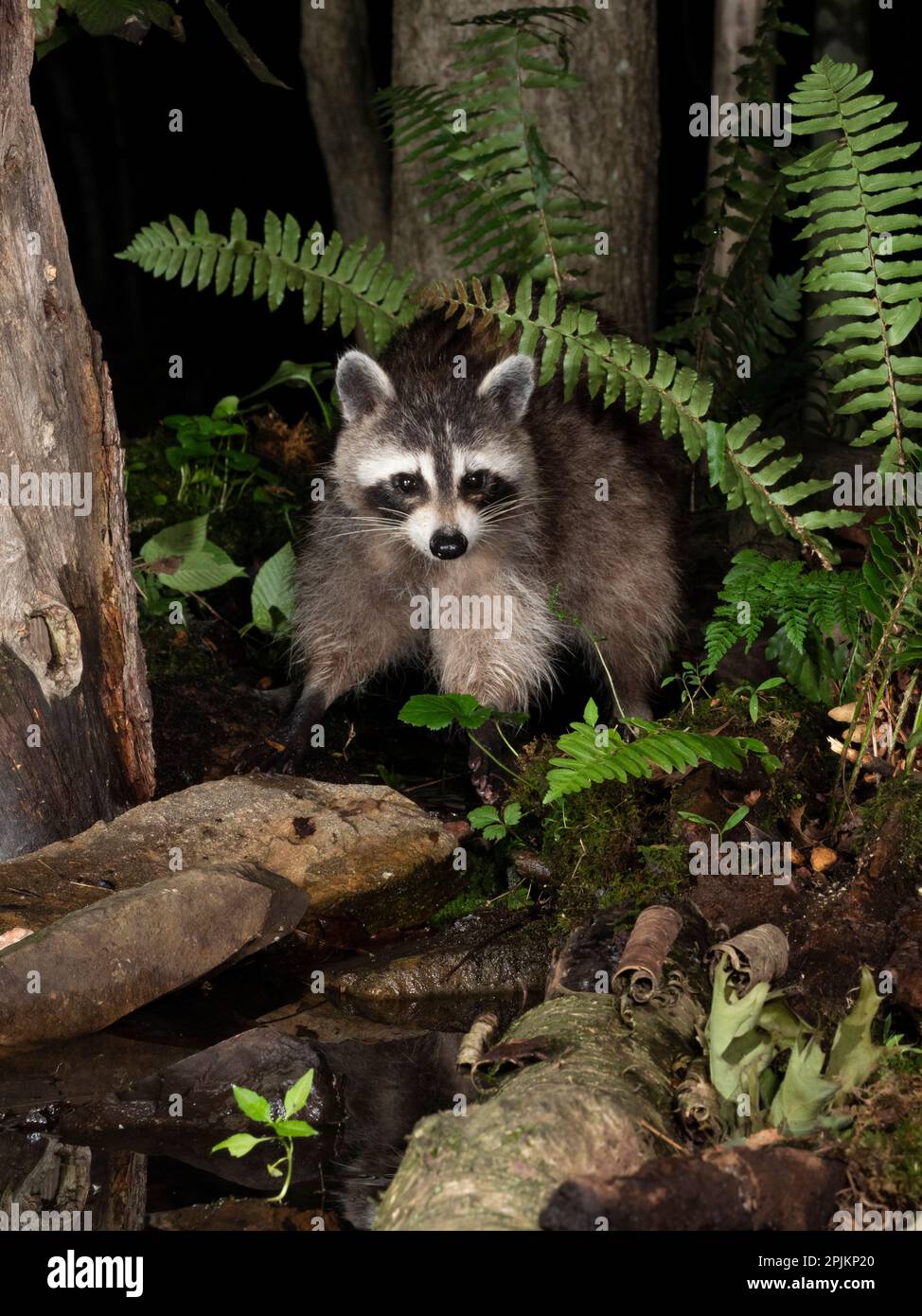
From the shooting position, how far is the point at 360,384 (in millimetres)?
5621

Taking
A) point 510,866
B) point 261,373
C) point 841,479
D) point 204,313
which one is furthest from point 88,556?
point 204,313

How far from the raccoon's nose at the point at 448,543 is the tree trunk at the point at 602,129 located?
7.18ft

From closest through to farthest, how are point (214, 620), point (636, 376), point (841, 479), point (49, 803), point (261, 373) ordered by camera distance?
point (49, 803), point (636, 376), point (841, 479), point (214, 620), point (261, 373)

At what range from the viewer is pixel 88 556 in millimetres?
4734

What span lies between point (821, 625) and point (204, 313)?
8.27 metres

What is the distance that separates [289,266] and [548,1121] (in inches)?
162

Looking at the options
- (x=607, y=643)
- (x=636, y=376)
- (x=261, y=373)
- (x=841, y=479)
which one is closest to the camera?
(x=636, y=376)

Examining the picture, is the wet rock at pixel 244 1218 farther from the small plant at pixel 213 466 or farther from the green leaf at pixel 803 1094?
the small plant at pixel 213 466

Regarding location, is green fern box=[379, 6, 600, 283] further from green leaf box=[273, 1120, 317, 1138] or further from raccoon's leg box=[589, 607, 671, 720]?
green leaf box=[273, 1120, 317, 1138]

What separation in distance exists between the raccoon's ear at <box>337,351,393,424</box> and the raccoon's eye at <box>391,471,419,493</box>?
33cm

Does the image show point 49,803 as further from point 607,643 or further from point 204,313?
point 204,313

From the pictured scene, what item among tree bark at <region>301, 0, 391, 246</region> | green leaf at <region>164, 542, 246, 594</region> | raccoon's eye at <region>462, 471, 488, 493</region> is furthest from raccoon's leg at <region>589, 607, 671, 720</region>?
tree bark at <region>301, 0, 391, 246</region>

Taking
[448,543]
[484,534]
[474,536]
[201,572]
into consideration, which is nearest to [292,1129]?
[448,543]

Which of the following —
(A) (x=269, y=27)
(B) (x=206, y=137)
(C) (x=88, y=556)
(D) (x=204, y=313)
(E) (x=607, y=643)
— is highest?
(A) (x=269, y=27)
